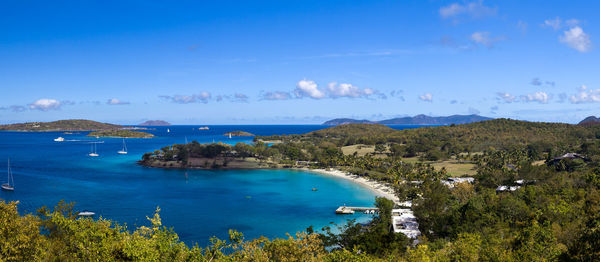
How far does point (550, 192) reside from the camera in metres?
50.5

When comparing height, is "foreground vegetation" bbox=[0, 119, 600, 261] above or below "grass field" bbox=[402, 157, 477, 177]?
above

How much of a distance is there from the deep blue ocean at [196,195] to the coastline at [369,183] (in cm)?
235

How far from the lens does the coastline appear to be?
7581 cm

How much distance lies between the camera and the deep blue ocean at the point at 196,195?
56438 millimetres

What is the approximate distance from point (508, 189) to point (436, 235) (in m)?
25.5

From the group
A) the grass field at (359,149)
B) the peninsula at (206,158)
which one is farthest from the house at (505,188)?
the grass field at (359,149)

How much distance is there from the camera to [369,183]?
90.3 meters

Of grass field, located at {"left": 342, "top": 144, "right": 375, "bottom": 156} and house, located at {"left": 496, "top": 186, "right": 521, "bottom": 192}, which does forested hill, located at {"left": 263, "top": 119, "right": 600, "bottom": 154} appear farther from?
house, located at {"left": 496, "top": 186, "right": 521, "bottom": 192}

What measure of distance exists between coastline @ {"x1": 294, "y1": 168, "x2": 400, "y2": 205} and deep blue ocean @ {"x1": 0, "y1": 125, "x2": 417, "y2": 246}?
2.35m

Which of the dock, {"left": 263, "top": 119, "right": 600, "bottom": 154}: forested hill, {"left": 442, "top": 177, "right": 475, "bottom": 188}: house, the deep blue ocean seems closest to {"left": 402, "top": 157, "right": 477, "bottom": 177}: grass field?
{"left": 442, "top": 177, "right": 475, "bottom": 188}: house

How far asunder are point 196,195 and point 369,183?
4053 cm

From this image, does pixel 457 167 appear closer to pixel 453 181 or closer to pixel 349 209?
pixel 453 181

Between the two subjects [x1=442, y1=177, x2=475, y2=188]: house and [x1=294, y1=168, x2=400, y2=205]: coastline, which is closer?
[x1=442, y1=177, x2=475, y2=188]: house

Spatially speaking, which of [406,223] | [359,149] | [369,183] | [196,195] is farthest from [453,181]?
[359,149]
